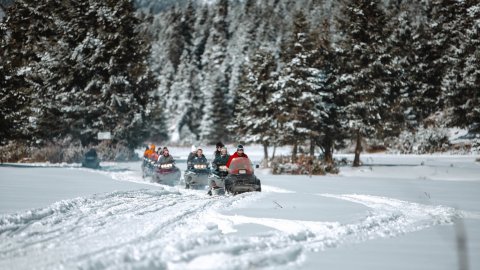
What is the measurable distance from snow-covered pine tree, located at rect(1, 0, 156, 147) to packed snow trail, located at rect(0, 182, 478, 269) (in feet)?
91.8

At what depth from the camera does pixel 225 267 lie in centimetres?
566

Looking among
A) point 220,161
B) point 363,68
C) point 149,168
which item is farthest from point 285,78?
point 220,161

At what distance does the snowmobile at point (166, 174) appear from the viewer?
20906mm

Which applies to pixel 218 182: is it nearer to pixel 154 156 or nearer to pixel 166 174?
pixel 166 174

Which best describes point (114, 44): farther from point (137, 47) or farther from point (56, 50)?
point (56, 50)

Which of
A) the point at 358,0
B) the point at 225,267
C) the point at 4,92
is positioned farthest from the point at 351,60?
the point at 225,267

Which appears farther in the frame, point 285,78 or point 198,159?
point 285,78

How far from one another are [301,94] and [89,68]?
18.0 metres

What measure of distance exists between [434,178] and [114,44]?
2664cm

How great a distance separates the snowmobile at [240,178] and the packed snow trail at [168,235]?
2.99m

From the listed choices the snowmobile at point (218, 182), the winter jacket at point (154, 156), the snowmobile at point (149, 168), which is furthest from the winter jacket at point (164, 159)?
the snowmobile at point (218, 182)

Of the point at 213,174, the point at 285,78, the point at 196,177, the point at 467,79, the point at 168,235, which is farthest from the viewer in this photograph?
the point at 467,79

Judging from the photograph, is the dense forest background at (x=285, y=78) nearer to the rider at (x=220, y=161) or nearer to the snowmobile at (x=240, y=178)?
the rider at (x=220, y=161)

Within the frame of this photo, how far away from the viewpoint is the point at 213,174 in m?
17.0
